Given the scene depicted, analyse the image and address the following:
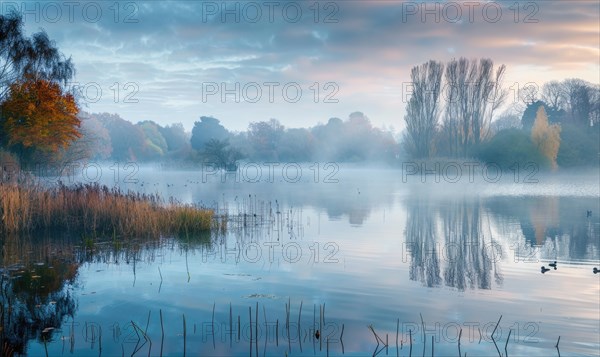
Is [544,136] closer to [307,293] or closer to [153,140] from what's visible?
[307,293]

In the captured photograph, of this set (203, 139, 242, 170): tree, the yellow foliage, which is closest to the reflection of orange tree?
the yellow foliage

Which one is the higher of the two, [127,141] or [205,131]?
[205,131]

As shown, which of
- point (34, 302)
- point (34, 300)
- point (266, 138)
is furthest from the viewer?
point (266, 138)

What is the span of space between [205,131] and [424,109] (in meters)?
61.0

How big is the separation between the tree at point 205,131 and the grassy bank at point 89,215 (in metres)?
95.9

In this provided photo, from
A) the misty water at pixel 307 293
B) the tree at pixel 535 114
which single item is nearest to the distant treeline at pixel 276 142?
the tree at pixel 535 114

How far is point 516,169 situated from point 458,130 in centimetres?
756

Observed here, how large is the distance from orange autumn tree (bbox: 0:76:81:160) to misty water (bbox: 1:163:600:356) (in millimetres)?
20304

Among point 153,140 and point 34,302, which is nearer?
point 34,302

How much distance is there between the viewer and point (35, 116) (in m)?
34.1

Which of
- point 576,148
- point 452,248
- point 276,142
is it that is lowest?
point 452,248

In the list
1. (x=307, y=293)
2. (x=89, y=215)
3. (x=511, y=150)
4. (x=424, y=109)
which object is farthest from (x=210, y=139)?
(x=307, y=293)

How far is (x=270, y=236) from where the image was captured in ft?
58.7

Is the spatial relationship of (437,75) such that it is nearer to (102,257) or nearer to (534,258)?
(534,258)
